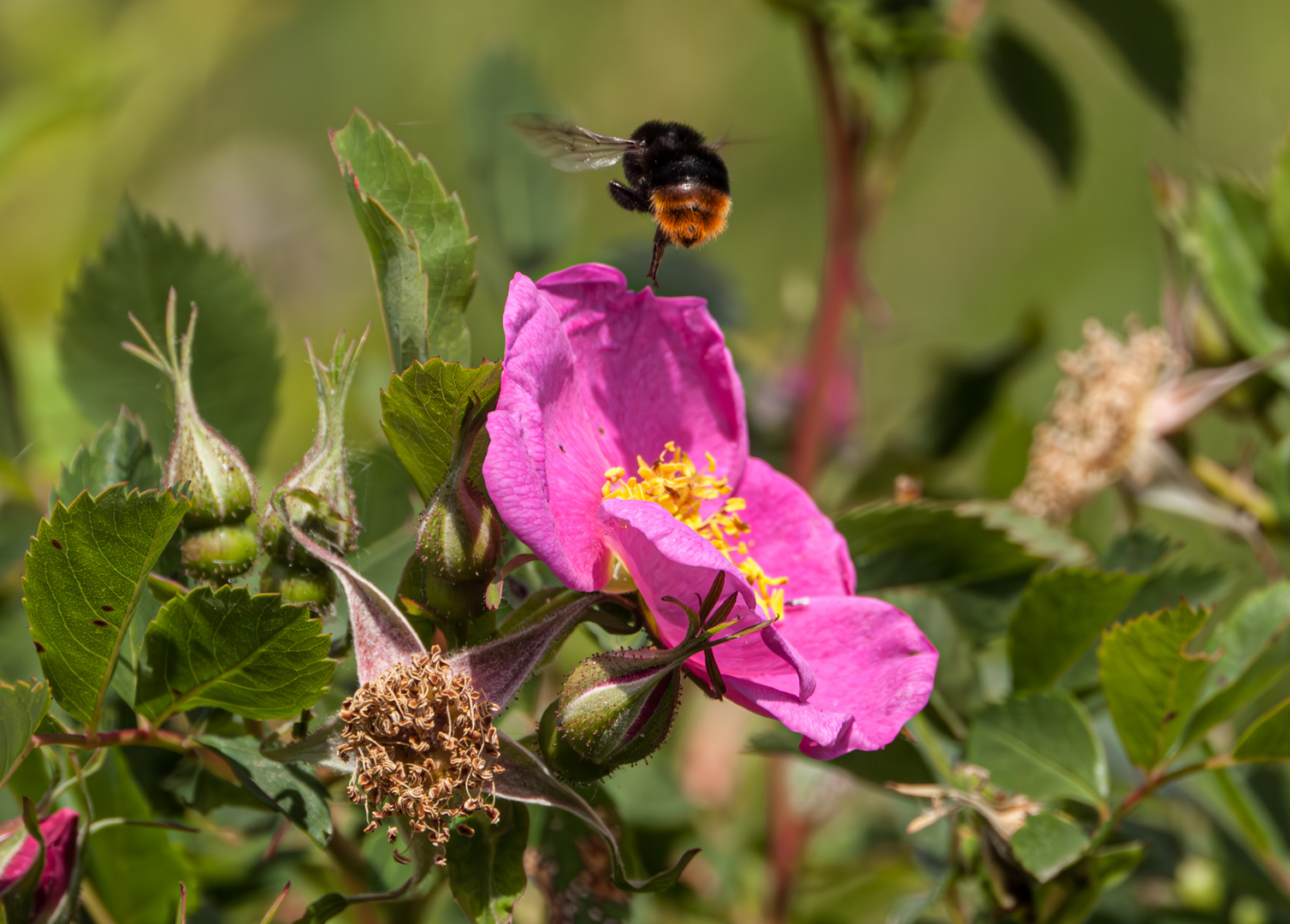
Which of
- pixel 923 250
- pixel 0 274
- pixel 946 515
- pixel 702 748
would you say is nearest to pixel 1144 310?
pixel 923 250

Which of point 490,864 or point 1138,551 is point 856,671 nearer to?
point 490,864

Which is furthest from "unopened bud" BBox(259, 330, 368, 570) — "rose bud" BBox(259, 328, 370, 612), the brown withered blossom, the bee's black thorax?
the brown withered blossom

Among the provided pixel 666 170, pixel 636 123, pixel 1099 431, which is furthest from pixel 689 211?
pixel 636 123

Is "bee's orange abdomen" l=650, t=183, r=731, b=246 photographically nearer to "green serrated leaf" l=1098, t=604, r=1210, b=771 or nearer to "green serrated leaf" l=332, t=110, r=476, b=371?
"green serrated leaf" l=332, t=110, r=476, b=371

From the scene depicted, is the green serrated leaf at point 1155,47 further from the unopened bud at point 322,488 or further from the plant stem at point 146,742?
the plant stem at point 146,742

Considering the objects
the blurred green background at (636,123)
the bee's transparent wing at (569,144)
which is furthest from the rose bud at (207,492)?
the blurred green background at (636,123)

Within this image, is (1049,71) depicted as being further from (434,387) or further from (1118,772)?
(434,387)
